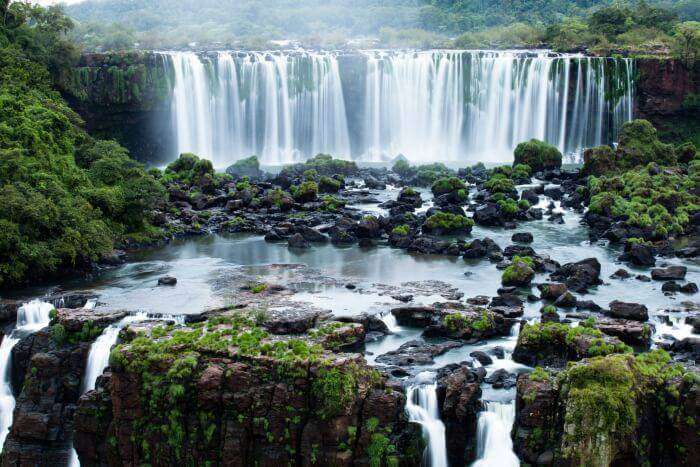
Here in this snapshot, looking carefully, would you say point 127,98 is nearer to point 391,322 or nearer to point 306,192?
point 306,192

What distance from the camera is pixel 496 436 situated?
67.5 feet

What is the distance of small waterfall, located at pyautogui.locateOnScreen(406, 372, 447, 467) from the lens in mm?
20797

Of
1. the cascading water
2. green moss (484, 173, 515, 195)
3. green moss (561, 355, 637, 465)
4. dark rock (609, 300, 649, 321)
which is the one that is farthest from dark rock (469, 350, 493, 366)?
the cascading water

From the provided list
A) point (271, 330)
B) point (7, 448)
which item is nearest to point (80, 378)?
point (7, 448)

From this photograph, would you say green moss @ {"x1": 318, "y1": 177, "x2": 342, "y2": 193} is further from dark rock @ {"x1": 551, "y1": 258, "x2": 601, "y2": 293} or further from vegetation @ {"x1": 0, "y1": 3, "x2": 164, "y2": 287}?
dark rock @ {"x1": 551, "y1": 258, "x2": 601, "y2": 293}

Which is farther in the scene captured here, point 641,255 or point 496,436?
point 641,255

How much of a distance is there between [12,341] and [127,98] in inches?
1300

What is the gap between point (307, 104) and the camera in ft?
201

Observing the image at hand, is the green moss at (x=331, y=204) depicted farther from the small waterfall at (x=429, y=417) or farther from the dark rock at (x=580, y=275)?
the small waterfall at (x=429, y=417)

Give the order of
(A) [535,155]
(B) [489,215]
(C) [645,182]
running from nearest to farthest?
(B) [489,215]
(C) [645,182]
(A) [535,155]

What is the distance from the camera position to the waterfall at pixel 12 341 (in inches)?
982

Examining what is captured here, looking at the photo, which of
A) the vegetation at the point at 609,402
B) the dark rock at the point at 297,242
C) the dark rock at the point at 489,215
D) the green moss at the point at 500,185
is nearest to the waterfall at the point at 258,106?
the green moss at the point at 500,185

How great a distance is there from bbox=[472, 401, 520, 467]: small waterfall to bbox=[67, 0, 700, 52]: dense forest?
4952 centimetres

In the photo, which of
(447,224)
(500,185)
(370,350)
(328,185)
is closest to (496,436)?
(370,350)
